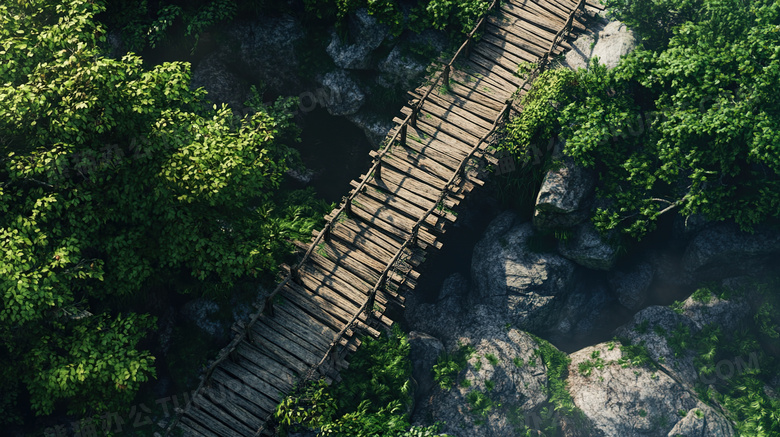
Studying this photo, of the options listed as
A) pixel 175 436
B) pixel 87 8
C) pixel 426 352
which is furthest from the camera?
pixel 426 352

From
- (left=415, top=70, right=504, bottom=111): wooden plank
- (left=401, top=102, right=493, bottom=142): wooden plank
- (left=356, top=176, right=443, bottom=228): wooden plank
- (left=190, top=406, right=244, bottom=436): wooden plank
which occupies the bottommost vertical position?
(left=190, top=406, right=244, bottom=436): wooden plank

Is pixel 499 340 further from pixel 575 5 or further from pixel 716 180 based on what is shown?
pixel 575 5

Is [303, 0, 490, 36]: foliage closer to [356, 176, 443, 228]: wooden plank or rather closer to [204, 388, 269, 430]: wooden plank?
[356, 176, 443, 228]: wooden plank

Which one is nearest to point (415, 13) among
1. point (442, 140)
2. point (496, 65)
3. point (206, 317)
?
point (496, 65)

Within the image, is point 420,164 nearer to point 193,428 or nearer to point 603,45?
point 603,45

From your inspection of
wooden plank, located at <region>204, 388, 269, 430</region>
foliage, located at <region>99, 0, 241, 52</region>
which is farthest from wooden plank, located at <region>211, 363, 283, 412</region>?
foliage, located at <region>99, 0, 241, 52</region>

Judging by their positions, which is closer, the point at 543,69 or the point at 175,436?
the point at 175,436

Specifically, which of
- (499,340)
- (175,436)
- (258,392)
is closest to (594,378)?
(499,340)
